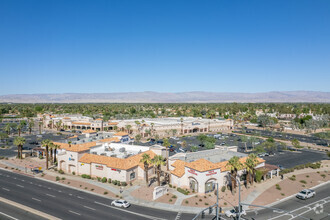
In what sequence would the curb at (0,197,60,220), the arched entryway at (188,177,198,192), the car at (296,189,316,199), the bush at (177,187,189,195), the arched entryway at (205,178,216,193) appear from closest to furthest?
the curb at (0,197,60,220)
the car at (296,189,316,199)
the bush at (177,187,189,195)
the arched entryway at (205,178,216,193)
the arched entryway at (188,177,198,192)

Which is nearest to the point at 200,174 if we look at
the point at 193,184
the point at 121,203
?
the point at 193,184

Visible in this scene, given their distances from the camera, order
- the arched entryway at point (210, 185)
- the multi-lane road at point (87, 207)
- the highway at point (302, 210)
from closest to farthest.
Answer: the highway at point (302, 210) < the multi-lane road at point (87, 207) < the arched entryway at point (210, 185)

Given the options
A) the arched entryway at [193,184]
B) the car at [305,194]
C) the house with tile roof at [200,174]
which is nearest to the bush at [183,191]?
the house with tile roof at [200,174]

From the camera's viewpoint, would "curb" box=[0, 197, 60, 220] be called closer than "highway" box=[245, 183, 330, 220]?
Yes

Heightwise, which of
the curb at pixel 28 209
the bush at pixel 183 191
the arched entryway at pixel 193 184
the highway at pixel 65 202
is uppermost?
the arched entryway at pixel 193 184

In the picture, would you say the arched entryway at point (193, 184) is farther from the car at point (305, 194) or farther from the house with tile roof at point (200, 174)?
the car at point (305, 194)

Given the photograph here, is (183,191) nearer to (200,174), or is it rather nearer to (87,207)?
(200,174)

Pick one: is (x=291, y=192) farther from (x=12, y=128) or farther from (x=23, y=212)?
(x=12, y=128)

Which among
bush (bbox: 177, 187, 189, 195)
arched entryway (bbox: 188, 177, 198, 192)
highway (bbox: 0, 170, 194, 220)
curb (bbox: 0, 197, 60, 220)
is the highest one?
arched entryway (bbox: 188, 177, 198, 192)

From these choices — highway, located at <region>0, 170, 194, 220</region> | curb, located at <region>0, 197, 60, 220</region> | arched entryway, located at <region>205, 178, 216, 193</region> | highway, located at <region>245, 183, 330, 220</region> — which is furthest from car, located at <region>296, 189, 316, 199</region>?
curb, located at <region>0, 197, 60, 220</region>

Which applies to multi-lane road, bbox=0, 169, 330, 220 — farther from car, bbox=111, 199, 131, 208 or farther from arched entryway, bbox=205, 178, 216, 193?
arched entryway, bbox=205, 178, 216, 193
